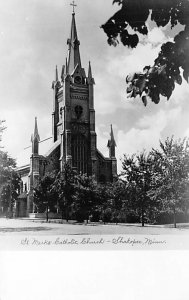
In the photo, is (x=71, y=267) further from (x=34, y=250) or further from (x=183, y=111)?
(x=183, y=111)

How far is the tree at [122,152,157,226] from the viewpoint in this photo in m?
18.0

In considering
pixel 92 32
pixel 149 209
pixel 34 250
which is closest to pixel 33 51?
pixel 92 32

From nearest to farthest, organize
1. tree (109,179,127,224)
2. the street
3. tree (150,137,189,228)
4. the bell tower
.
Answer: the street
tree (150,137,189,228)
tree (109,179,127,224)
the bell tower

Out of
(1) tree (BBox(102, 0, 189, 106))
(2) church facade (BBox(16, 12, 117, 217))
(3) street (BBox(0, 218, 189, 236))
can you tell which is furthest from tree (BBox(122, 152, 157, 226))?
(2) church facade (BBox(16, 12, 117, 217))

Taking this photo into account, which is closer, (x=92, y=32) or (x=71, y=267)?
(x=71, y=267)

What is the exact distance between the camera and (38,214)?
37.3 m

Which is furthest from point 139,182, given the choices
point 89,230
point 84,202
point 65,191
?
point 65,191

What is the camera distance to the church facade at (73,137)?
46.1 meters

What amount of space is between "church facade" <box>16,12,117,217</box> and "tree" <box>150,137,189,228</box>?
1146 inches

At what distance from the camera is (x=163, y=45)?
3760mm

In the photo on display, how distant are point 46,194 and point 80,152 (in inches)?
612

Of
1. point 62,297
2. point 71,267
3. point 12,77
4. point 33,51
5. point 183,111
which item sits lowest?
point 62,297

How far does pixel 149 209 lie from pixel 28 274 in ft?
36.4

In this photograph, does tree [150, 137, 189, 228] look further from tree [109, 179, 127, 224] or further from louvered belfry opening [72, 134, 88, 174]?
louvered belfry opening [72, 134, 88, 174]
